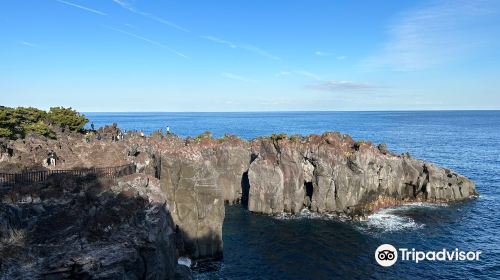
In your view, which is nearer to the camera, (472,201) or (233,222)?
(233,222)

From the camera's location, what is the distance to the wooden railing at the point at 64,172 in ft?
105

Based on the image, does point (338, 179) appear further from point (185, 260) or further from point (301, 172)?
point (185, 260)

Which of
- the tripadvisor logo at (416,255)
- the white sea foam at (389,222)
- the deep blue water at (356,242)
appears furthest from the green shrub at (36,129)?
the tripadvisor logo at (416,255)

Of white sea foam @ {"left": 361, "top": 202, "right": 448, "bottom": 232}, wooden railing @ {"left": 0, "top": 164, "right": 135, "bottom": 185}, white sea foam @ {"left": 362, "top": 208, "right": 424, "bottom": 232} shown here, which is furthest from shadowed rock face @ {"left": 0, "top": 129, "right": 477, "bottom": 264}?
wooden railing @ {"left": 0, "top": 164, "right": 135, "bottom": 185}

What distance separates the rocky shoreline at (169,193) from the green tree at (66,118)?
7308 millimetres

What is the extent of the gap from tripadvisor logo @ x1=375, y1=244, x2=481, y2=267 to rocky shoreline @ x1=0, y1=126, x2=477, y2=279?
47.3ft

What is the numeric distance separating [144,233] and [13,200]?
997cm

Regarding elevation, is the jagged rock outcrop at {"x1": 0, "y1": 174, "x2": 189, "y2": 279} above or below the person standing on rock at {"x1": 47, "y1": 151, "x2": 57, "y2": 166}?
below

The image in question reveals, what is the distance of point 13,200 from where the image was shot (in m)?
26.5

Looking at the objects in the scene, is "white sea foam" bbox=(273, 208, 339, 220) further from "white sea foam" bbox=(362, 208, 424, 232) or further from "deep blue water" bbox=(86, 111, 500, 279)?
"white sea foam" bbox=(362, 208, 424, 232)

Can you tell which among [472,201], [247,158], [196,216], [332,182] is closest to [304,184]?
[332,182]

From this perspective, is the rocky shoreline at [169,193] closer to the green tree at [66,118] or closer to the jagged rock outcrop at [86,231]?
the jagged rock outcrop at [86,231]

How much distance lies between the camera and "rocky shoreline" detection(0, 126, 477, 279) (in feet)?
75.4

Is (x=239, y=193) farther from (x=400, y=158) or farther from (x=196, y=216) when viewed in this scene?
(x=400, y=158)
